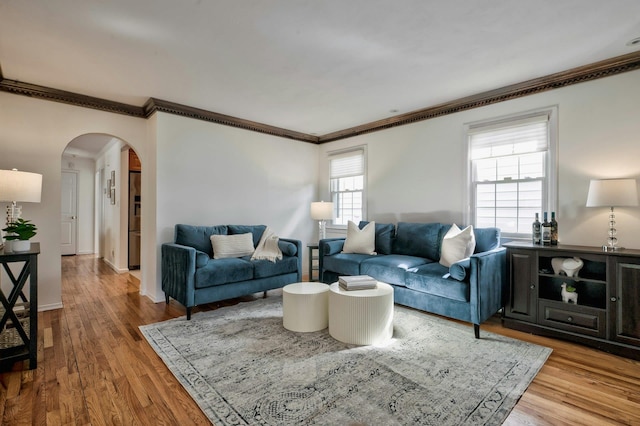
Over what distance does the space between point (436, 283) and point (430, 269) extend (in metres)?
0.24

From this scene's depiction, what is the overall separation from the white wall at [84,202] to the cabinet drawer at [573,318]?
31.2 feet

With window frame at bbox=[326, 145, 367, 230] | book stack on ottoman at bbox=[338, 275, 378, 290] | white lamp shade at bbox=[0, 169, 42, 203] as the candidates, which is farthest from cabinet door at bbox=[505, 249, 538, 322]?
white lamp shade at bbox=[0, 169, 42, 203]

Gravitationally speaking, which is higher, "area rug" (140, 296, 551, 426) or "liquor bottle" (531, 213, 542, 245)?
"liquor bottle" (531, 213, 542, 245)

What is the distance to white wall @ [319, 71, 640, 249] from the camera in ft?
9.43

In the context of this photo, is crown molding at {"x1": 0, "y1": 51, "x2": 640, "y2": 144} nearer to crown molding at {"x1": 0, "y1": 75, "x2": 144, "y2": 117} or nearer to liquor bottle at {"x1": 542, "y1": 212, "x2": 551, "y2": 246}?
crown molding at {"x1": 0, "y1": 75, "x2": 144, "y2": 117}

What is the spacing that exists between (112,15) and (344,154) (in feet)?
12.4

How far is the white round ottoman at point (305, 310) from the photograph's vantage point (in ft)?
9.55

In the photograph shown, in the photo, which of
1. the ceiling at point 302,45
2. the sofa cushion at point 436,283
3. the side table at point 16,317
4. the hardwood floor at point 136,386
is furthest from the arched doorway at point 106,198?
the sofa cushion at point 436,283

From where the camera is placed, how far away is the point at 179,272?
340 cm

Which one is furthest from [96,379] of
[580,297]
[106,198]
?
[106,198]

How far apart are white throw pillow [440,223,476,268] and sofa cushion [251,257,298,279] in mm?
1871

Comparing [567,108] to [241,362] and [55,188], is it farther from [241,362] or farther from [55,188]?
[55,188]

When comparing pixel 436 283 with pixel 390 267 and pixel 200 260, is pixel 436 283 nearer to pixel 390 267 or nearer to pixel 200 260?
pixel 390 267

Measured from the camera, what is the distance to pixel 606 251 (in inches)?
104
